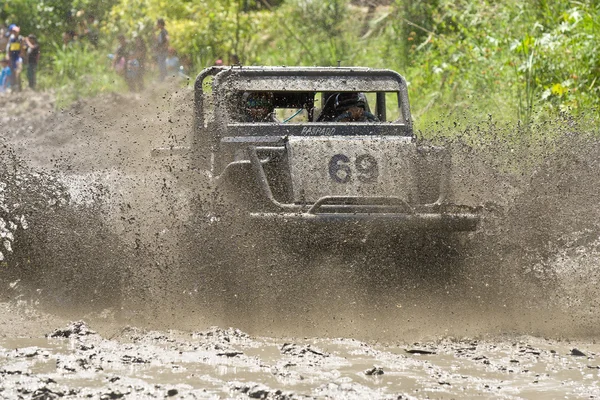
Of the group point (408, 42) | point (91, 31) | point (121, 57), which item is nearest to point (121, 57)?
point (121, 57)

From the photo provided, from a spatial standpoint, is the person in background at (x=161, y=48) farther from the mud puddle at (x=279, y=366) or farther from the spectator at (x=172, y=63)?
the mud puddle at (x=279, y=366)

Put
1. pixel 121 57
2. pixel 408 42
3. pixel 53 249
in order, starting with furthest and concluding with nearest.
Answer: pixel 121 57 → pixel 408 42 → pixel 53 249

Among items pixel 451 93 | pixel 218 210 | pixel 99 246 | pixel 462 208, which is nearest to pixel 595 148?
pixel 462 208

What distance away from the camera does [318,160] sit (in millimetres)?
7090

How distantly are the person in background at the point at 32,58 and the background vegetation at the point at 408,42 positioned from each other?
604 mm

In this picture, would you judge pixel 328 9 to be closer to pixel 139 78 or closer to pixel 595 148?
pixel 139 78

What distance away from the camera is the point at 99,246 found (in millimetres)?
6676

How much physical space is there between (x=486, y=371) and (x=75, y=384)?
186 centimetres

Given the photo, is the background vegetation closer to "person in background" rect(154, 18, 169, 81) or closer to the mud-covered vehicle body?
"person in background" rect(154, 18, 169, 81)

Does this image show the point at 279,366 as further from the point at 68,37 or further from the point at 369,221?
the point at 68,37

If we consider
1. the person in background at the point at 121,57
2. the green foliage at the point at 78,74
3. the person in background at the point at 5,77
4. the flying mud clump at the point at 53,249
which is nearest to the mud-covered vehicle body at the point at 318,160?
the flying mud clump at the point at 53,249

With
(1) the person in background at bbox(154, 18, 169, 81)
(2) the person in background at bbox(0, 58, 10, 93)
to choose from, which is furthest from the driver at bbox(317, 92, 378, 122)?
(2) the person in background at bbox(0, 58, 10, 93)

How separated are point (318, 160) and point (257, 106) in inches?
40.0

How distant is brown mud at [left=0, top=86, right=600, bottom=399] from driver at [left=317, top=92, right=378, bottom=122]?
851mm
